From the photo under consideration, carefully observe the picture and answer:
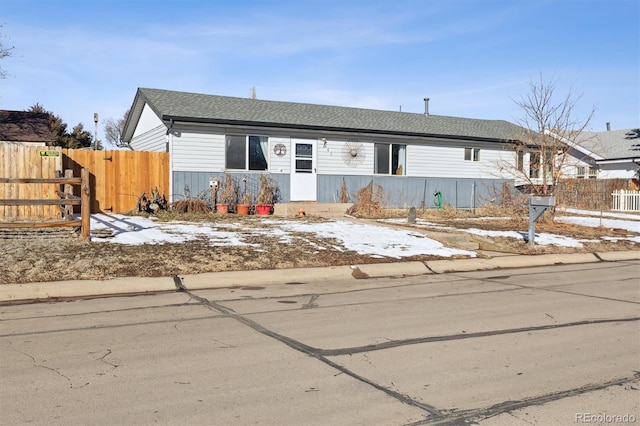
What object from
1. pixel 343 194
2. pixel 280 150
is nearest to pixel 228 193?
pixel 280 150

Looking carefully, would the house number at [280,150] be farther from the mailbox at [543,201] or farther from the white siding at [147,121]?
the mailbox at [543,201]

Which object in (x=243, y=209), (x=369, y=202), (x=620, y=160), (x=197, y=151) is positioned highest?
(x=620, y=160)

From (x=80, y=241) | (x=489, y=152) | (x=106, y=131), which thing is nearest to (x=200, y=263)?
(x=80, y=241)

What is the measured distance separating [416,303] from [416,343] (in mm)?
2137

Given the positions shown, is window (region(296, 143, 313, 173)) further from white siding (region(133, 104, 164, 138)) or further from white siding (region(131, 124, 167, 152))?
white siding (region(133, 104, 164, 138))

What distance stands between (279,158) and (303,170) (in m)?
1.14

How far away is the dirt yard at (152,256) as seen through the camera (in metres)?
9.01

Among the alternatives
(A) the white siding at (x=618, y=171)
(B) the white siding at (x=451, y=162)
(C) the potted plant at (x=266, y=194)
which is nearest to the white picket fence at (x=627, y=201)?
(A) the white siding at (x=618, y=171)

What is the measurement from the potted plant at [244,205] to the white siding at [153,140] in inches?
138

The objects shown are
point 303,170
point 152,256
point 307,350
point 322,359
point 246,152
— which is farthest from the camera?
point 303,170

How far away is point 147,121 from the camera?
2362 centimetres

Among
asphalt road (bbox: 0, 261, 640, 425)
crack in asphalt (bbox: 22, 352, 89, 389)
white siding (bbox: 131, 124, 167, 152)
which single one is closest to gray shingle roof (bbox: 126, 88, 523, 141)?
white siding (bbox: 131, 124, 167, 152)

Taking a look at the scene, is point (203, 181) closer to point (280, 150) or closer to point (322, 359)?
point (280, 150)

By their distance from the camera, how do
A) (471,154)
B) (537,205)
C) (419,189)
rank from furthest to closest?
(471,154) < (419,189) < (537,205)
